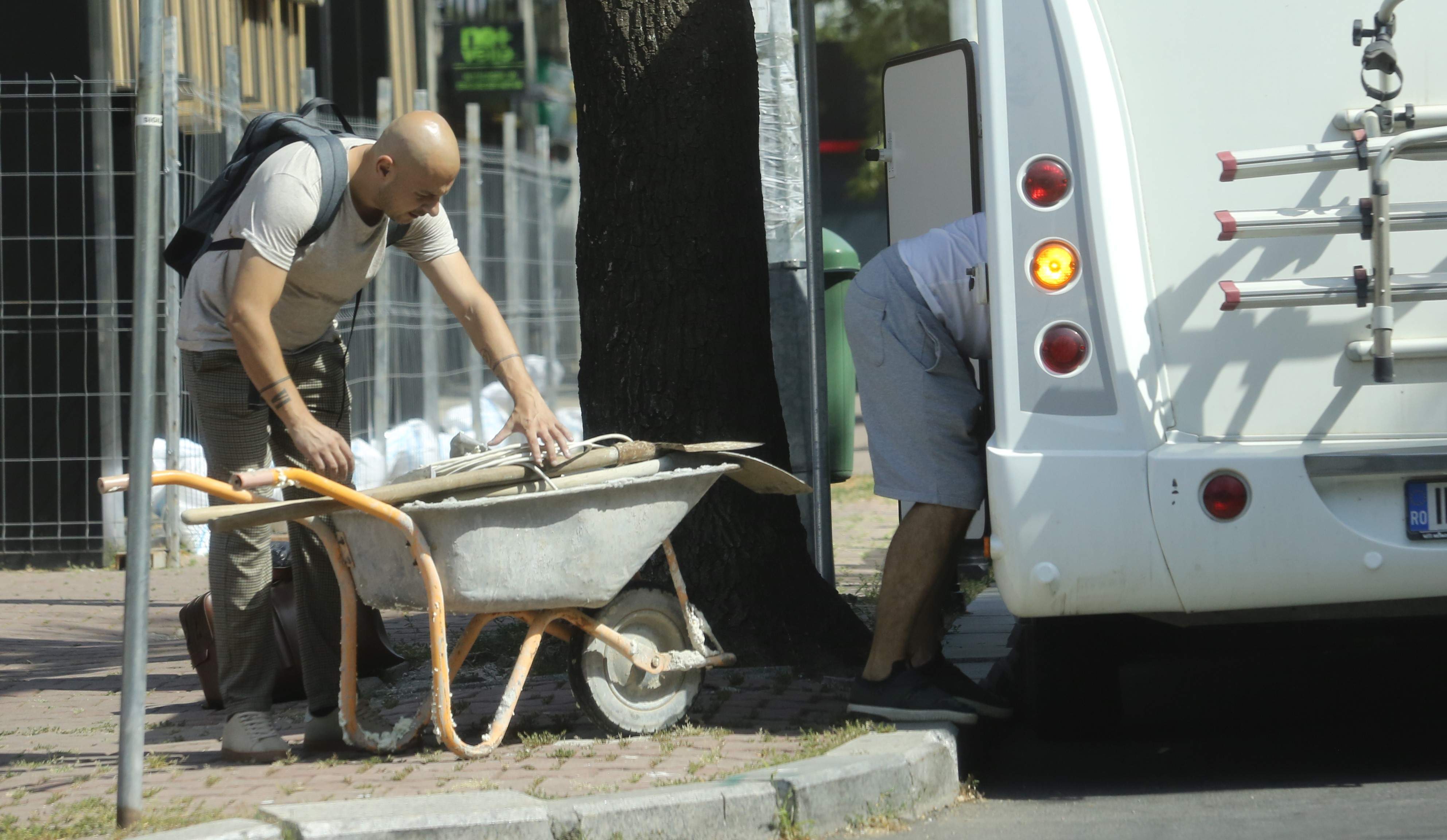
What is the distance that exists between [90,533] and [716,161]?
5580 millimetres

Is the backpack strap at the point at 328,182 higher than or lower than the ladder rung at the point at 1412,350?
higher

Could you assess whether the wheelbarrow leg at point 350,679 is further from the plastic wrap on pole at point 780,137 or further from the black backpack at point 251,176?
the plastic wrap on pole at point 780,137

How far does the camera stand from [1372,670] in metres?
5.65

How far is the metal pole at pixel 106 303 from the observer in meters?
9.40

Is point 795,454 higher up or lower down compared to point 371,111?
lower down

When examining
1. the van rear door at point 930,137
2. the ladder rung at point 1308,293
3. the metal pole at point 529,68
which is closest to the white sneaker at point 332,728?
the ladder rung at point 1308,293

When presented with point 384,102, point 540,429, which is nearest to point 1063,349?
point 540,429

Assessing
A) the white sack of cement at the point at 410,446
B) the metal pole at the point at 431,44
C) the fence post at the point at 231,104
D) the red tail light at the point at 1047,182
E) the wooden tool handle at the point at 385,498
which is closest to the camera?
the wooden tool handle at the point at 385,498

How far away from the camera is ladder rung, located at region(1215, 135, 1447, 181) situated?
3.85 m

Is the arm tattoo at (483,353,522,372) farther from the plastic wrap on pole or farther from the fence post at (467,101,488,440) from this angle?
the fence post at (467,101,488,440)

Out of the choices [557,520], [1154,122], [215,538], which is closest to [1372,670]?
[1154,122]

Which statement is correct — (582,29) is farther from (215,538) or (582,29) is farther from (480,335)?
(215,538)

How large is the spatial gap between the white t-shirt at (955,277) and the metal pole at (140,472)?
6.71 feet

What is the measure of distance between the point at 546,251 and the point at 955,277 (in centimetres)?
897
